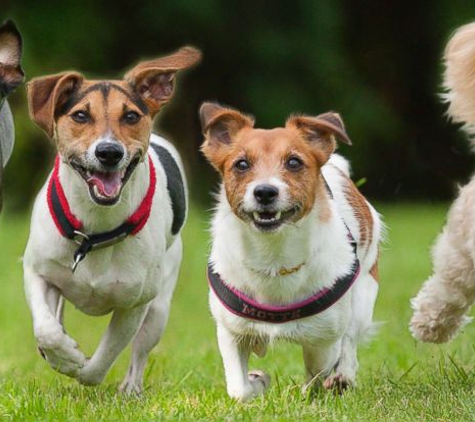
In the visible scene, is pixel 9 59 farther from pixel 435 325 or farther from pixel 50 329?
pixel 435 325

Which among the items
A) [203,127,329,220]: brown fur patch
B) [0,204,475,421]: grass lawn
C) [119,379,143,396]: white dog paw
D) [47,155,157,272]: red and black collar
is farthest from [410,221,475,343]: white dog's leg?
[47,155,157,272]: red and black collar

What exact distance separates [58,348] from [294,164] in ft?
4.89

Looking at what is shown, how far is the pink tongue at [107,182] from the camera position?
6.27 meters

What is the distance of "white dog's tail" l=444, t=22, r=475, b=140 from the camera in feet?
23.0

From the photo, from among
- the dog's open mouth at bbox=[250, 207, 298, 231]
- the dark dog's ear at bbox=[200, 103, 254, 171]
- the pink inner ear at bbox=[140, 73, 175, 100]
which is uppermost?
the pink inner ear at bbox=[140, 73, 175, 100]

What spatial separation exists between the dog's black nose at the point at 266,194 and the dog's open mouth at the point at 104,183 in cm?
67

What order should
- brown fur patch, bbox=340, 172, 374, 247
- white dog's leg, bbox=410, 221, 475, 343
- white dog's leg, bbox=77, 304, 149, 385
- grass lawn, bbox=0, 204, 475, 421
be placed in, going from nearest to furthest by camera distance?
grass lawn, bbox=0, 204, 475, 421
white dog's leg, bbox=77, 304, 149, 385
brown fur patch, bbox=340, 172, 374, 247
white dog's leg, bbox=410, 221, 475, 343

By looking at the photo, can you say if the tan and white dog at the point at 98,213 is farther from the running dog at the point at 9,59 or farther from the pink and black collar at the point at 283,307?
the running dog at the point at 9,59

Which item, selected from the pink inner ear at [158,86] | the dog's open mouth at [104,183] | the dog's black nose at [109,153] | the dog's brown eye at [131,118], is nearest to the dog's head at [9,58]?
the pink inner ear at [158,86]

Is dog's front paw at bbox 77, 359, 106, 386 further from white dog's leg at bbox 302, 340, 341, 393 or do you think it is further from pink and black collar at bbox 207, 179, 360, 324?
white dog's leg at bbox 302, 340, 341, 393

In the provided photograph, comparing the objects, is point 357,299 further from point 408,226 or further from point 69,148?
point 408,226

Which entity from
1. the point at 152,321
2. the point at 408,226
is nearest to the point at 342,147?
the point at 408,226

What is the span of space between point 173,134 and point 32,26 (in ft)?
11.2

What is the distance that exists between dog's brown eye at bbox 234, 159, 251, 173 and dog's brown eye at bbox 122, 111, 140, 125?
56cm
